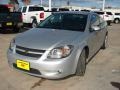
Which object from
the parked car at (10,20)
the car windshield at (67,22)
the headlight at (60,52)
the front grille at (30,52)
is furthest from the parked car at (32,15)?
the headlight at (60,52)

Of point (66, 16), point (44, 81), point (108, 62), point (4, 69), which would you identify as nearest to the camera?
point (44, 81)

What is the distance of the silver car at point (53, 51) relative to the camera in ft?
18.4

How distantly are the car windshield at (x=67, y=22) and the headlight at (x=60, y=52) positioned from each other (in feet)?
4.01

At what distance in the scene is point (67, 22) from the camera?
7262mm

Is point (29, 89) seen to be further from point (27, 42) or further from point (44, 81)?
point (27, 42)

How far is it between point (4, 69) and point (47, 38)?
1692 millimetres

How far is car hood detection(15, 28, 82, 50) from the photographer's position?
229 inches

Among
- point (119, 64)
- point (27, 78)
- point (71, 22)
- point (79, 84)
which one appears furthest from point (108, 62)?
point (27, 78)

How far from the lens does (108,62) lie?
8.09 m

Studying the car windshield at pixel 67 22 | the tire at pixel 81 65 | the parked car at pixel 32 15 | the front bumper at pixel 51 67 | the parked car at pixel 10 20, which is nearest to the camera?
the front bumper at pixel 51 67

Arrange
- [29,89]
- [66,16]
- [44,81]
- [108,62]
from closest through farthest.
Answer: [29,89]
[44,81]
[66,16]
[108,62]

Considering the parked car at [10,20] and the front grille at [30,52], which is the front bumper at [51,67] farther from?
the parked car at [10,20]

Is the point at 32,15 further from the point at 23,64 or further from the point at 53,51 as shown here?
the point at 53,51

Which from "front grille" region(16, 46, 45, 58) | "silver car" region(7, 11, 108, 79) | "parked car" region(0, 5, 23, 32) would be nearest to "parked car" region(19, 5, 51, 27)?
"parked car" region(0, 5, 23, 32)
